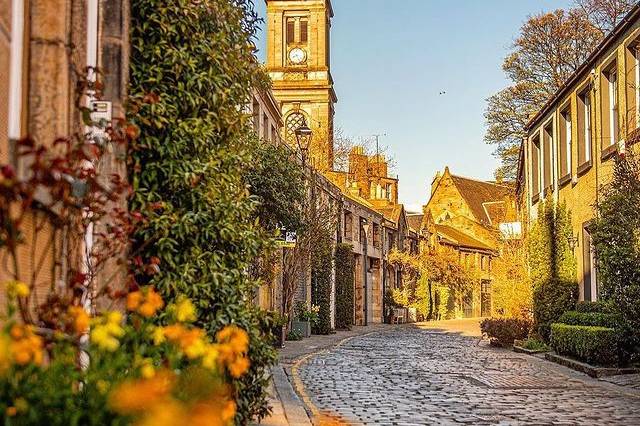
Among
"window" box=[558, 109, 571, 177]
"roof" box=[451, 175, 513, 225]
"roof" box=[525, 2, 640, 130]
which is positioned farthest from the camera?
"roof" box=[451, 175, 513, 225]

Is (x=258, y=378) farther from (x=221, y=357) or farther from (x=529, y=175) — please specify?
(x=529, y=175)

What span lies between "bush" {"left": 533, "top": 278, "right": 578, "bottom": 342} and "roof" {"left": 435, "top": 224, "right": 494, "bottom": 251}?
45.3m

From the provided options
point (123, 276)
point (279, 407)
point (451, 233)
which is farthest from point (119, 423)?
point (451, 233)

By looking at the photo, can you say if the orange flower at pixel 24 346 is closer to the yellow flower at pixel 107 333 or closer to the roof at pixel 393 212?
the yellow flower at pixel 107 333

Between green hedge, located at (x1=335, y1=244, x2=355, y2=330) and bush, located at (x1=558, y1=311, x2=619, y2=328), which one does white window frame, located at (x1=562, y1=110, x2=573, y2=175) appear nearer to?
bush, located at (x1=558, y1=311, x2=619, y2=328)

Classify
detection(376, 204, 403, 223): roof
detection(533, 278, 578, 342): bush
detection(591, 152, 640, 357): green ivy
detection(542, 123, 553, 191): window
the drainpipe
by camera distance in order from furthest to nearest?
1. detection(376, 204, 403, 223): roof
2. detection(542, 123, 553, 191): window
3. detection(533, 278, 578, 342): bush
4. detection(591, 152, 640, 357): green ivy
5. the drainpipe

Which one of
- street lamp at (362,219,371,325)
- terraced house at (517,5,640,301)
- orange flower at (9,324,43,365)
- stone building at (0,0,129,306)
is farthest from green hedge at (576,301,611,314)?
street lamp at (362,219,371,325)

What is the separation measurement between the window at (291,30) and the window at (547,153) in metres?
44.1

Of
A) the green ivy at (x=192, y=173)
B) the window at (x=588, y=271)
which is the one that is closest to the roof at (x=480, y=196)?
the window at (x=588, y=271)

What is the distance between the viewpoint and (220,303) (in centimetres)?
832

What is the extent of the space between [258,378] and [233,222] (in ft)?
4.77

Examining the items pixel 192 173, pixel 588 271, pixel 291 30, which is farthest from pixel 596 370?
pixel 291 30

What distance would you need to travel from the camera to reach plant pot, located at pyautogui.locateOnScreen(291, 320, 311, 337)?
1205 inches

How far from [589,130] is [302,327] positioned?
12.1 meters
